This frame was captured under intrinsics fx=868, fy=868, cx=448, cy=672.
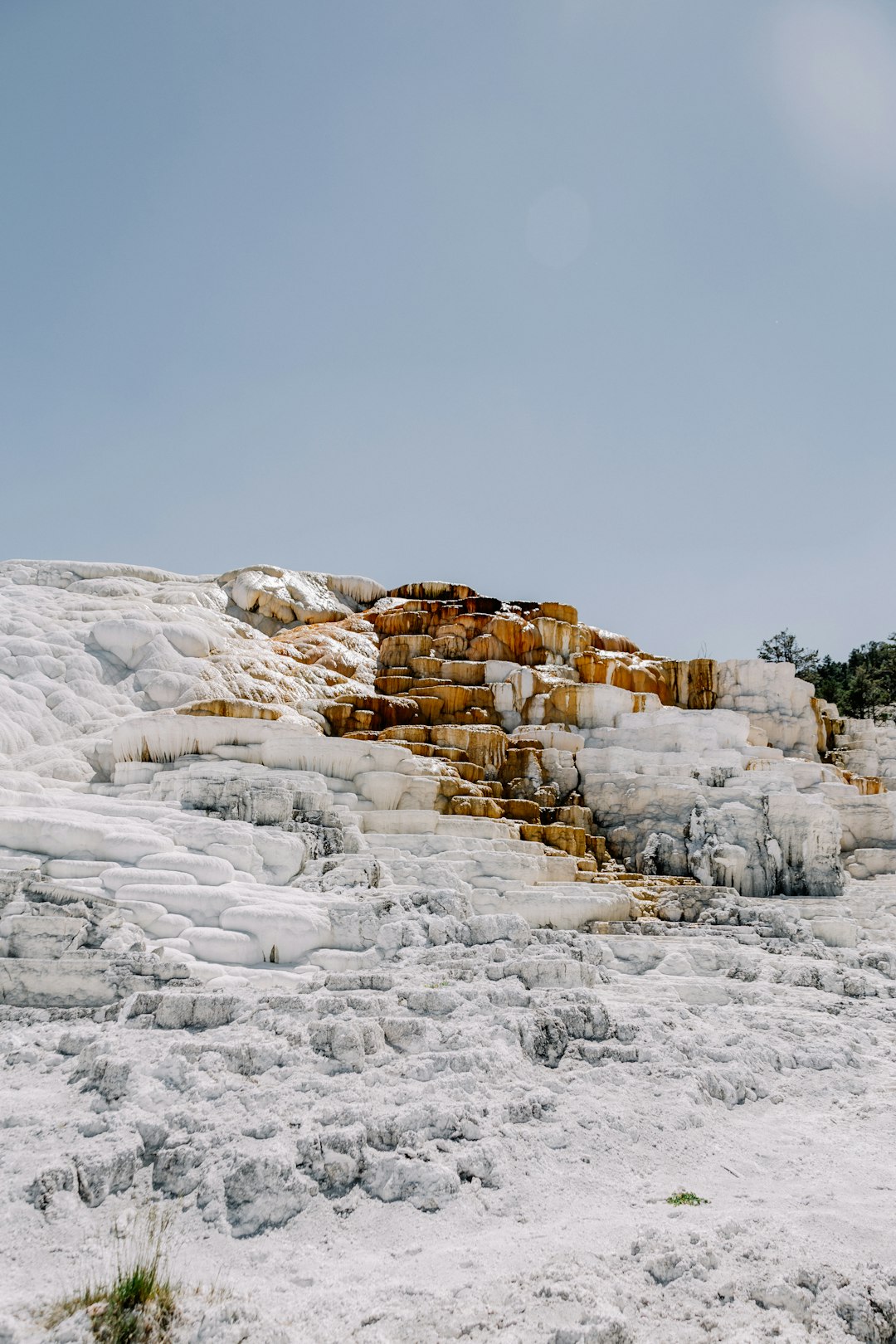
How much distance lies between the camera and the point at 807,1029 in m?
6.34

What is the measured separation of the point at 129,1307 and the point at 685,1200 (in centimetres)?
230

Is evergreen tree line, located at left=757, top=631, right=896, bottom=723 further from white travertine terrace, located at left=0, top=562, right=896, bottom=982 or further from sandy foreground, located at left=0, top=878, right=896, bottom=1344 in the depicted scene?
sandy foreground, located at left=0, top=878, right=896, bottom=1344

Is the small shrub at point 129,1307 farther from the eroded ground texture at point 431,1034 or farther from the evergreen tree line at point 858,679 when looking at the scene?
the evergreen tree line at point 858,679

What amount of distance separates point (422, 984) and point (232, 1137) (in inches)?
98.5

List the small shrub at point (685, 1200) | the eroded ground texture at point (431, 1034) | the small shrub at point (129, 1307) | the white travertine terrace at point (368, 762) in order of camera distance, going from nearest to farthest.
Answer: the small shrub at point (129, 1307) < the eroded ground texture at point (431, 1034) < the small shrub at point (685, 1200) < the white travertine terrace at point (368, 762)

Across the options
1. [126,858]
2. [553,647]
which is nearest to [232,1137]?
[126,858]

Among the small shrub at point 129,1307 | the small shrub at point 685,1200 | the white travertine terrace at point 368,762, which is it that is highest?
the white travertine terrace at point 368,762

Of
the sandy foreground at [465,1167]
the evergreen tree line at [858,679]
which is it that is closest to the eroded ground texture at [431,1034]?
the sandy foreground at [465,1167]

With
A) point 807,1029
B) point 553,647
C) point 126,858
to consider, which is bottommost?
point 807,1029

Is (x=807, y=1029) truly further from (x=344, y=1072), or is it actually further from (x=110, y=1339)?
(x=110, y=1339)

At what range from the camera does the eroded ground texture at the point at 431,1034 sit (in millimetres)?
3141

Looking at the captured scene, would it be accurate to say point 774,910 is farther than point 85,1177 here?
Yes

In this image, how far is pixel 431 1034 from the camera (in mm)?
5430

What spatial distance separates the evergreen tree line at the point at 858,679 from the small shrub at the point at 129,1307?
2720 centimetres
